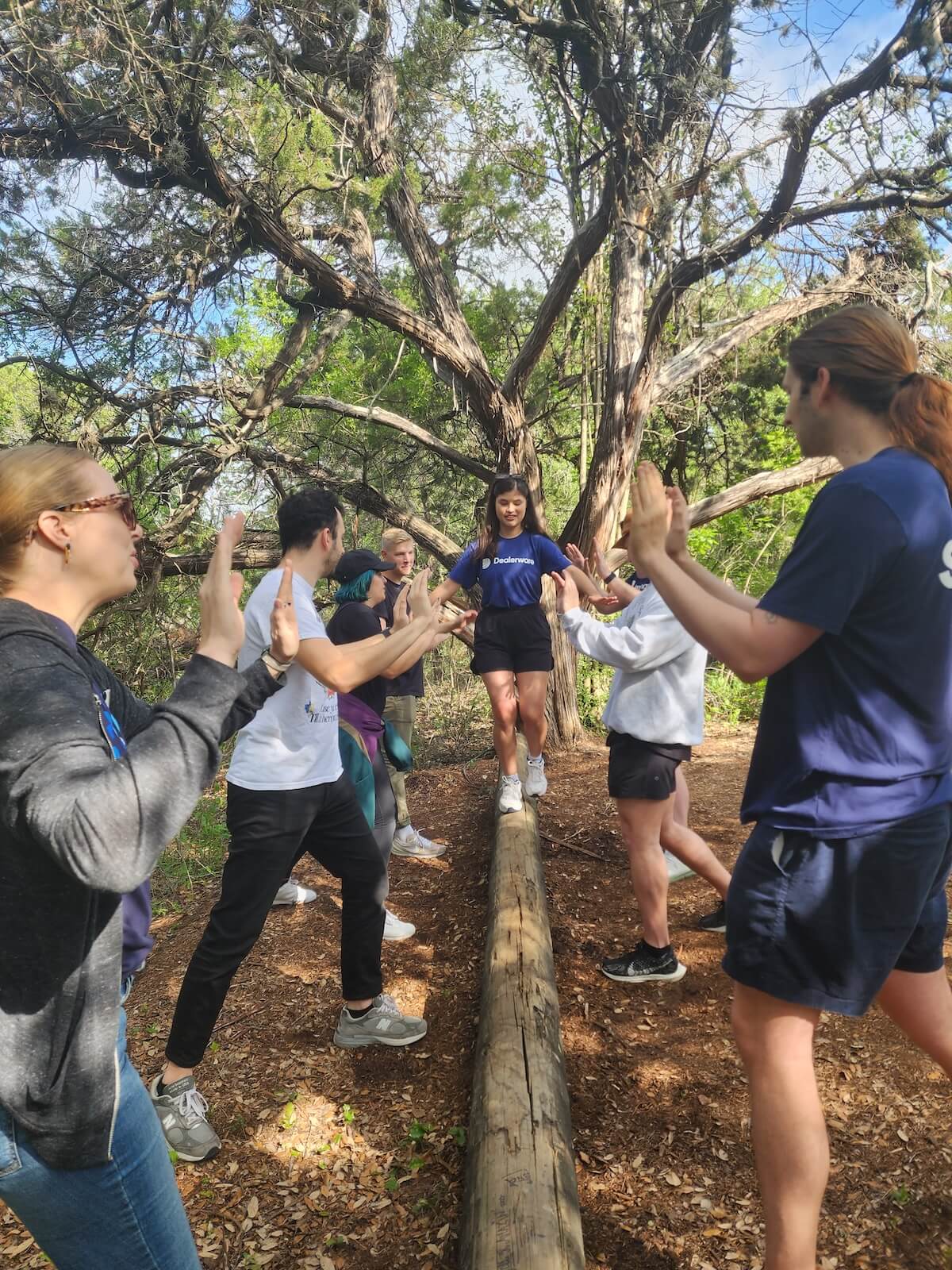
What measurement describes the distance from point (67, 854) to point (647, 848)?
8.55ft

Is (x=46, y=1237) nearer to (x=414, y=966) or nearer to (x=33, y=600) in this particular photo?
(x=33, y=600)

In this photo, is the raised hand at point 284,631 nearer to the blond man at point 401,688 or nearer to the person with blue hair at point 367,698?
the person with blue hair at point 367,698

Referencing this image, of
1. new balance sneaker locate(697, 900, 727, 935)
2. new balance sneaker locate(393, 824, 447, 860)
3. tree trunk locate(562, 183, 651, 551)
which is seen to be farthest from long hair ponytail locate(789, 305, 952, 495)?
tree trunk locate(562, 183, 651, 551)

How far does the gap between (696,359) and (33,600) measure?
24.9ft

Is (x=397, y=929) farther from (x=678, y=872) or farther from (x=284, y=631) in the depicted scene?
(x=284, y=631)

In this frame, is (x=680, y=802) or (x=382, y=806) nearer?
(x=680, y=802)

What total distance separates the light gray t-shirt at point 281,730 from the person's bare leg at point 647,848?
1299 millimetres

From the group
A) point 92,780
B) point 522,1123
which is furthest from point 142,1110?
point 522,1123

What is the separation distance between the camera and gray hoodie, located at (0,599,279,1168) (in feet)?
3.63

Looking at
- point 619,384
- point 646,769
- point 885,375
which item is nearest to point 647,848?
point 646,769

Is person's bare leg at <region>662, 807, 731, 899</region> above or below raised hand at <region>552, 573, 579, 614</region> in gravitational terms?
below

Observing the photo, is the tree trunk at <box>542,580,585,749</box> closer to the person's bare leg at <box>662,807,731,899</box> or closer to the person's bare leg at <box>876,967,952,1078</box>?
the person's bare leg at <box>662,807,731,899</box>

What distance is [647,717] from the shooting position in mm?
3240

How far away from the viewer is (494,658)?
5398 mm
